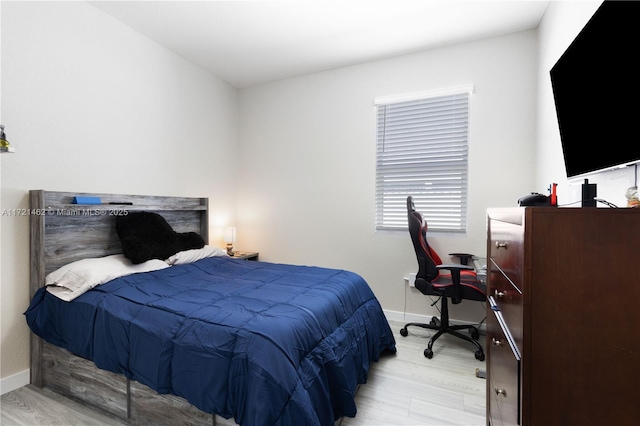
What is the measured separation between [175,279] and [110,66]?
2039 mm

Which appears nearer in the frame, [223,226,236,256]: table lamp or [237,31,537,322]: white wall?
[237,31,537,322]: white wall

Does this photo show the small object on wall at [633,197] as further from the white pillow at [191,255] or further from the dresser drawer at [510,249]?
the white pillow at [191,255]

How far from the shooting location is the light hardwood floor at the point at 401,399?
1770mm

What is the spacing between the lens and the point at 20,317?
2.13 metres

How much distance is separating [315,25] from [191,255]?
97.9 inches

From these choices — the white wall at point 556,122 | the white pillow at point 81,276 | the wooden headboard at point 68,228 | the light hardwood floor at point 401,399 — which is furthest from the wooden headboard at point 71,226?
the white wall at point 556,122

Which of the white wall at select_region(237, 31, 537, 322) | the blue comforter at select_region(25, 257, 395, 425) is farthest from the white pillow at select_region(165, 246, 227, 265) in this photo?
the white wall at select_region(237, 31, 537, 322)

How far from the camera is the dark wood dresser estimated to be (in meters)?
0.75

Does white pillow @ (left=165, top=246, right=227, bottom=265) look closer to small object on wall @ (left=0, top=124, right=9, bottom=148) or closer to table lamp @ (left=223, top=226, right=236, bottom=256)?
table lamp @ (left=223, top=226, right=236, bottom=256)

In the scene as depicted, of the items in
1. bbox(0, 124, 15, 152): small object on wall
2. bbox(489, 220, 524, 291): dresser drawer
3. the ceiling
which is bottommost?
bbox(489, 220, 524, 291): dresser drawer

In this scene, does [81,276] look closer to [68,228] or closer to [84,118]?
[68,228]

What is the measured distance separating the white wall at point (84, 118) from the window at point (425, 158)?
7.23ft

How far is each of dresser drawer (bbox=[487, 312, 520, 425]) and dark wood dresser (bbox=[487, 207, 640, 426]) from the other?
4cm

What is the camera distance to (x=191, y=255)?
9.42 ft
